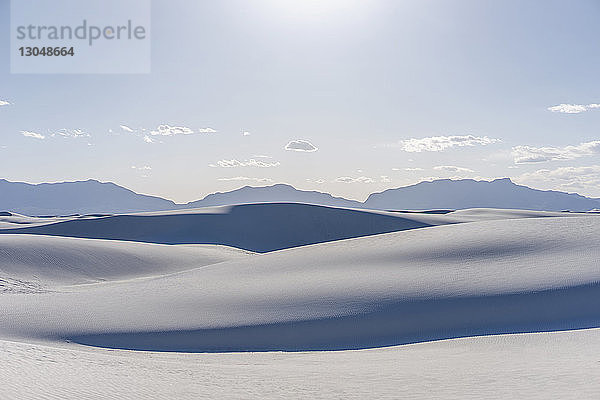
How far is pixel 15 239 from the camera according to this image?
33938 millimetres

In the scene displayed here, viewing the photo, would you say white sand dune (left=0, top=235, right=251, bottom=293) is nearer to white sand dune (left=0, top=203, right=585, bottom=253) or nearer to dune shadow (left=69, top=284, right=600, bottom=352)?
dune shadow (left=69, top=284, right=600, bottom=352)

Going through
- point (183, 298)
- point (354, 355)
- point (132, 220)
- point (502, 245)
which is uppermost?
point (132, 220)

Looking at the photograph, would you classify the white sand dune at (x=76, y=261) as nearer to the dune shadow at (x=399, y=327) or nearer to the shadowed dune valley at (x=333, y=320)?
the shadowed dune valley at (x=333, y=320)

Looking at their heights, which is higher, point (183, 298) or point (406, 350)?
point (183, 298)

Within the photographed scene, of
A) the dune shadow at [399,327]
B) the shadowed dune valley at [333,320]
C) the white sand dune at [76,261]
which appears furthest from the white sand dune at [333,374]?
the white sand dune at [76,261]

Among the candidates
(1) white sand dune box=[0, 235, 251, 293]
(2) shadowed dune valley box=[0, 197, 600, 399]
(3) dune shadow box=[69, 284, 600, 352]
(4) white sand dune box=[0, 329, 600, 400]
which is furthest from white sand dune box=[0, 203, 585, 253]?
(4) white sand dune box=[0, 329, 600, 400]

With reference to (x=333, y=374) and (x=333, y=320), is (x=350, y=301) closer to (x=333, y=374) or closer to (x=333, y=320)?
(x=333, y=320)

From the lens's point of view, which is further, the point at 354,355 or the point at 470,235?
the point at 470,235

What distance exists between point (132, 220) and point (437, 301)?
6194 cm

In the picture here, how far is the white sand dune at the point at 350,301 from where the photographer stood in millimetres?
14953

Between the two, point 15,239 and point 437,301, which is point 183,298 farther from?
point 15,239

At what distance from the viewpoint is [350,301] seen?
674 inches

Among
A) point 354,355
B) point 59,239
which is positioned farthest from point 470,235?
point 59,239

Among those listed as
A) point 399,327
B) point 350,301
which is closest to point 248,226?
point 350,301
